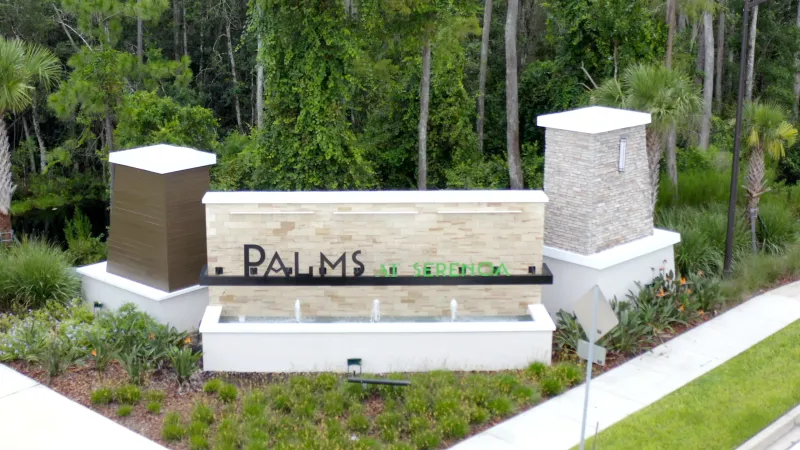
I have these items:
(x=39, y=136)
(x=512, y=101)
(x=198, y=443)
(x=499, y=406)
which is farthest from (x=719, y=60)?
(x=198, y=443)

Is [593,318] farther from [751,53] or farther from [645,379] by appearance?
[751,53]

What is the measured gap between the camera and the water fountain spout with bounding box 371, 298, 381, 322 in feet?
43.7

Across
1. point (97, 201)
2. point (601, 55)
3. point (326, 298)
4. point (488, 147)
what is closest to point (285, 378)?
point (326, 298)

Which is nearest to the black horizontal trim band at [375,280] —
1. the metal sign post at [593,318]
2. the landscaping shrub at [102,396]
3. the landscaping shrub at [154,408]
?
the landscaping shrub at [102,396]

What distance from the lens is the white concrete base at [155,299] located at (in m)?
14.0

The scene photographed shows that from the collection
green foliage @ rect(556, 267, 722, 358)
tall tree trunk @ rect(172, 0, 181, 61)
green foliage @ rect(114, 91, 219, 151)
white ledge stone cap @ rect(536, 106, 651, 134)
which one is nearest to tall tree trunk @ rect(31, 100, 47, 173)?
tall tree trunk @ rect(172, 0, 181, 61)

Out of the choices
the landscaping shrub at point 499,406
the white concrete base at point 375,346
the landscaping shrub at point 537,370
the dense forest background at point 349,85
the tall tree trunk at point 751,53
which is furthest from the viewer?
the tall tree trunk at point 751,53

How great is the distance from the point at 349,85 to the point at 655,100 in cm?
745

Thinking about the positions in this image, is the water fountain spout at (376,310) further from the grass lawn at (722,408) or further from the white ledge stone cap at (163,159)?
the grass lawn at (722,408)

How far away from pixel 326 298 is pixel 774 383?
21.1 ft

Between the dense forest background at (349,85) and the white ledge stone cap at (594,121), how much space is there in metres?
3.70

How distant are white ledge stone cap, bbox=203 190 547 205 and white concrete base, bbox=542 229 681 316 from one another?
1.52 metres

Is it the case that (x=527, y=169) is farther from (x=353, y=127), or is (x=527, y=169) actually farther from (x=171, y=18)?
(x=171, y=18)

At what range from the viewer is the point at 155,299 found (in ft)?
45.4
